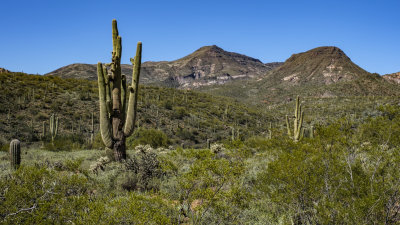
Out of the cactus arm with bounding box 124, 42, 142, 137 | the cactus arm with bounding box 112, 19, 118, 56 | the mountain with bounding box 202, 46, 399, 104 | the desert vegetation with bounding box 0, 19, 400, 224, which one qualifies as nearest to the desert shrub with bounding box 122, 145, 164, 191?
the desert vegetation with bounding box 0, 19, 400, 224

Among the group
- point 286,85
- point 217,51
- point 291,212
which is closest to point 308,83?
point 286,85

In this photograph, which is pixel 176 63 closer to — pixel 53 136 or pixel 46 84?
pixel 46 84

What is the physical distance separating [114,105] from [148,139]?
9.61 m

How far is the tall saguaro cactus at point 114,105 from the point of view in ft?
32.3

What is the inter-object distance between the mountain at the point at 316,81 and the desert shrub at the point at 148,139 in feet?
160

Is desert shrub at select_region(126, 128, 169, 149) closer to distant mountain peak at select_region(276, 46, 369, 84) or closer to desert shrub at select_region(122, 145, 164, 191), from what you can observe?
desert shrub at select_region(122, 145, 164, 191)

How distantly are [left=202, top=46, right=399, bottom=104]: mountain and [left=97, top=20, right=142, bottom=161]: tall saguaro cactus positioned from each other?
5637cm

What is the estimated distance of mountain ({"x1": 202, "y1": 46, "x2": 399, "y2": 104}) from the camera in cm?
5851

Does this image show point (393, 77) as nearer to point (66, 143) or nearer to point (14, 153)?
point (66, 143)

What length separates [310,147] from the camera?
265 inches

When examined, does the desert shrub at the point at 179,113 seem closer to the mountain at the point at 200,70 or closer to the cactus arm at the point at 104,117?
the cactus arm at the point at 104,117

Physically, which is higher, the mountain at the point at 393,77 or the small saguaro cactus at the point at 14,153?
the mountain at the point at 393,77

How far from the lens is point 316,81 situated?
80188 mm

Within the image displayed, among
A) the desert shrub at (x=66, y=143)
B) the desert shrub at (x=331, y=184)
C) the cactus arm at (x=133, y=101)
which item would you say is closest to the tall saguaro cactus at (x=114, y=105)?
the cactus arm at (x=133, y=101)
